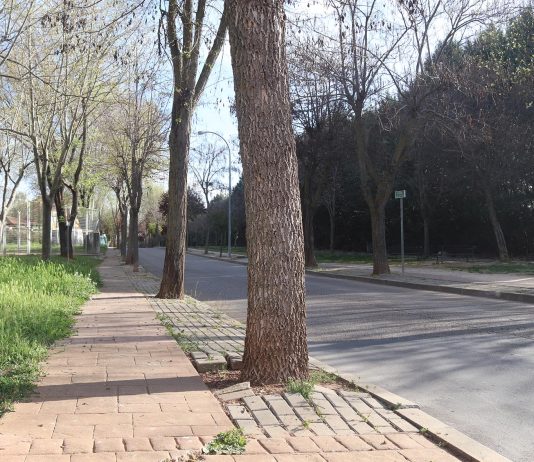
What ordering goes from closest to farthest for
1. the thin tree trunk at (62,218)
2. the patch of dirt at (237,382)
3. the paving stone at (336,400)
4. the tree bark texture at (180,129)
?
the paving stone at (336,400)
the patch of dirt at (237,382)
the tree bark texture at (180,129)
the thin tree trunk at (62,218)

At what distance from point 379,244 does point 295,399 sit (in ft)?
60.7

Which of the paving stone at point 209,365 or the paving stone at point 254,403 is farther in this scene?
the paving stone at point 209,365

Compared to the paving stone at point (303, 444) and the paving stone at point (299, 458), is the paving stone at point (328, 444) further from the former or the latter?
the paving stone at point (299, 458)

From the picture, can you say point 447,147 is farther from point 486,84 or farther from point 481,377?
point 481,377

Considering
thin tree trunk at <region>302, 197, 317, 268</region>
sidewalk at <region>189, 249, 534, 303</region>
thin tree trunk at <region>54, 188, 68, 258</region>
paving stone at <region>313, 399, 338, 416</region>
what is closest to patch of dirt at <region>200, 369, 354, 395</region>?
paving stone at <region>313, 399, 338, 416</region>

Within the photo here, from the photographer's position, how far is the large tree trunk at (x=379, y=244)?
2273 centimetres

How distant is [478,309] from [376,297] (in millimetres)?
3306

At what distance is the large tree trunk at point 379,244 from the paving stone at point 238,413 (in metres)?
18.3

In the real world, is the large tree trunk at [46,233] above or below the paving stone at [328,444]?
above

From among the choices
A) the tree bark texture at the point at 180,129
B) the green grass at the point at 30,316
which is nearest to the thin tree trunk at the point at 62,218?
the green grass at the point at 30,316

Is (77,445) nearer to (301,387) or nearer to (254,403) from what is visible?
(254,403)

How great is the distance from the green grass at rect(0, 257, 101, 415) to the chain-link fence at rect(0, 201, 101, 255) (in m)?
23.4

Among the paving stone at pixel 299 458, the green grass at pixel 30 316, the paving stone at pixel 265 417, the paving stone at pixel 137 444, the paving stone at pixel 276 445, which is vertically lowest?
the paving stone at pixel 299 458

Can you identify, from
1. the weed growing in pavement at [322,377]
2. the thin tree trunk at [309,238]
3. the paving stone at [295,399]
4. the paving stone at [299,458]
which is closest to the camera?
the paving stone at [299,458]
